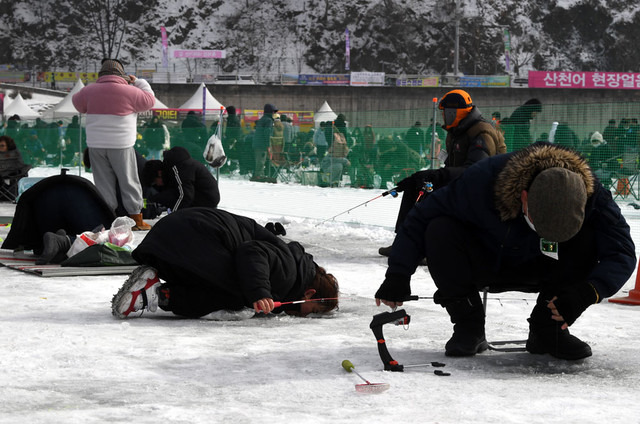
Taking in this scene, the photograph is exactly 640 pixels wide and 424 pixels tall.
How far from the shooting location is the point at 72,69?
85500 millimetres

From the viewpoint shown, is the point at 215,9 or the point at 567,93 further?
the point at 215,9

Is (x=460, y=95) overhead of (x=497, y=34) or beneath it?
beneath

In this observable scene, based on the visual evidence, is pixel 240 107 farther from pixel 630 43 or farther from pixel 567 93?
pixel 630 43

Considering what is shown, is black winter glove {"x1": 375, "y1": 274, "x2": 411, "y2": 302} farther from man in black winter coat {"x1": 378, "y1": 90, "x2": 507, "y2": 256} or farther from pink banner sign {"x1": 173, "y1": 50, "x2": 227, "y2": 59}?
pink banner sign {"x1": 173, "y1": 50, "x2": 227, "y2": 59}

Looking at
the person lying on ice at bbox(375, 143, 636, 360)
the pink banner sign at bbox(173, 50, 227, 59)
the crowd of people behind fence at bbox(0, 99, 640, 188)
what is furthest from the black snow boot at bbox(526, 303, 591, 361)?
the pink banner sign at bbox(173, 50, 227, 59)

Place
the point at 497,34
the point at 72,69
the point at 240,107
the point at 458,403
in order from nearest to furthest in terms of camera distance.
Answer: the point at 458,403
the point at 240,107
the point at 72,69
the point at 497,34

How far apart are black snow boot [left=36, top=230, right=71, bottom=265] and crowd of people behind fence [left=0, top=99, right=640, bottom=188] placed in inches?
292

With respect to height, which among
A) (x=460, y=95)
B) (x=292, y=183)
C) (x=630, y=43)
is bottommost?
(x=292, y=183)

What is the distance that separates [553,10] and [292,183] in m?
81.8

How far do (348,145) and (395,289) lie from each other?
14.0 meters

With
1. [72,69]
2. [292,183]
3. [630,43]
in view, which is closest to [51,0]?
[72,69]

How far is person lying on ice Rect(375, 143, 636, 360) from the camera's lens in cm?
370

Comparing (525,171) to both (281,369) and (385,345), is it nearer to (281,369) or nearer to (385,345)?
(385,345)

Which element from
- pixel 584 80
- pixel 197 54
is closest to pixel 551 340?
pixel 584 80
